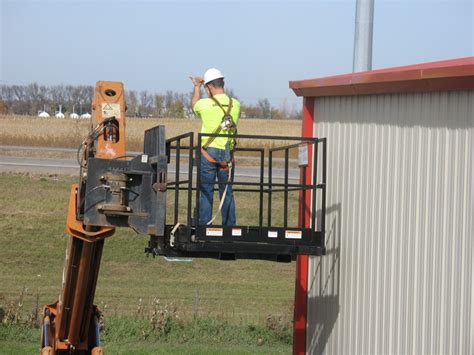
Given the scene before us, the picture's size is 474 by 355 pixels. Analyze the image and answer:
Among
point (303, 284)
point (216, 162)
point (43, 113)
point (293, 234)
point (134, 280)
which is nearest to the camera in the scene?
point (293, 234)

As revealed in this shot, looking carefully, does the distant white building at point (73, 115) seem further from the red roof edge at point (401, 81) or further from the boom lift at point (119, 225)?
the boom lift at point (119, 225)

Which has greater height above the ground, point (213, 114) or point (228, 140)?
point (213, 114)

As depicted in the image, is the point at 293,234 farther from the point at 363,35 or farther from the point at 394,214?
the point at 363,35

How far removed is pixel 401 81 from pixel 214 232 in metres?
2.82

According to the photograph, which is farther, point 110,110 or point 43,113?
point 43,113

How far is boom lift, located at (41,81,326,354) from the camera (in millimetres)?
11258

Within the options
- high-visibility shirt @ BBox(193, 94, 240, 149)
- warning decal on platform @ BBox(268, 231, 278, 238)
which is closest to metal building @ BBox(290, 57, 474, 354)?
warning decal on platform @ BBox(268, 231, 278, 238)

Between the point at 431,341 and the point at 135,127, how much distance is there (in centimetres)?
5750

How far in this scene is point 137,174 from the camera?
37.1ft

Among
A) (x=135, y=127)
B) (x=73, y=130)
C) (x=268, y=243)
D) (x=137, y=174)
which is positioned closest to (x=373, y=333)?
(x=268, y=243)

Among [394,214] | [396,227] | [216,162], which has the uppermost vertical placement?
[216,162]

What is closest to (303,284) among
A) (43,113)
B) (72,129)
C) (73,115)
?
(72,129)

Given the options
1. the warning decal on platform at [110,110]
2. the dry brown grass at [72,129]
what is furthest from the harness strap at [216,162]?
the dry brown grass at [72,129]

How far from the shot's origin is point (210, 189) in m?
13.2
